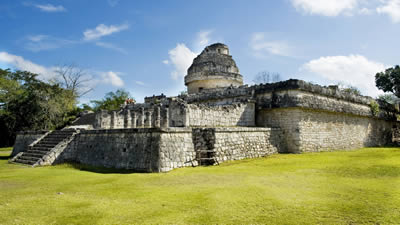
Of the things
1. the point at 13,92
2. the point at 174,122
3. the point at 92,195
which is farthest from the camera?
the point at 13,92

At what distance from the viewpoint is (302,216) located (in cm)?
443

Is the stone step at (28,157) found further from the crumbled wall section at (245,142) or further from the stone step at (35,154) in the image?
the crumbled wall section at (245,142)

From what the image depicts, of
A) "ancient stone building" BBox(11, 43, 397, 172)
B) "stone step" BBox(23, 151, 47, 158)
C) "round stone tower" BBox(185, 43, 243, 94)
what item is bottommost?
"stone step" BBox(23, 151, 47, 158)

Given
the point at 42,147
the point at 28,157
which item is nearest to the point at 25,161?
the point at 28,157

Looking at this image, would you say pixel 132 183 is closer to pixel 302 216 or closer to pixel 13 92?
pixel 302 216

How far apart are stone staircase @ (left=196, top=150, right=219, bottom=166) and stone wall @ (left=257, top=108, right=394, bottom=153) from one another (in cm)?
521

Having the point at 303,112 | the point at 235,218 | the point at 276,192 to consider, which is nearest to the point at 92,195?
the point at 235,218

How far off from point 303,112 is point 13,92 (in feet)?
96.6

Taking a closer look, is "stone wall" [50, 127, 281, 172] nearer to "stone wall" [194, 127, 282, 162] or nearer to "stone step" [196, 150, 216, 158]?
"stone wall" [194, 127, 282, 162]

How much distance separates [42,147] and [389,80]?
3302cm

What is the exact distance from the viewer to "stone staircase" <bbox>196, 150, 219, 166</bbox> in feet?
33.2

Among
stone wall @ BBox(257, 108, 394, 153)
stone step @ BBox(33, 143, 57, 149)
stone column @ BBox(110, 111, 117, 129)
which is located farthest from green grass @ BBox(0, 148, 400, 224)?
stone column @ BBox(110, 111, 117, 129)

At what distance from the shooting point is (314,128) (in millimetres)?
Answer: 14719

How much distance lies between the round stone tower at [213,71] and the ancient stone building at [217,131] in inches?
140
